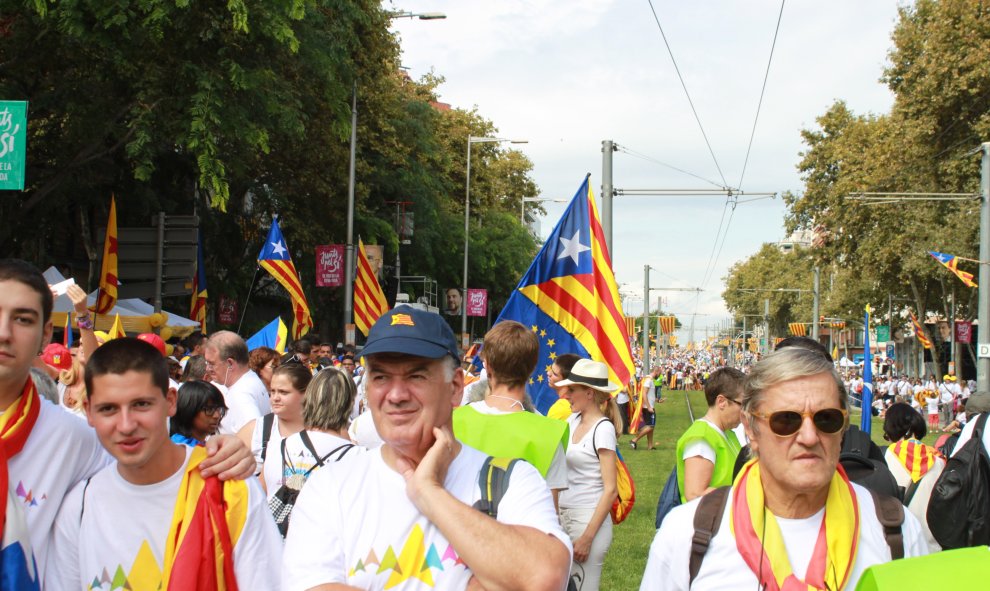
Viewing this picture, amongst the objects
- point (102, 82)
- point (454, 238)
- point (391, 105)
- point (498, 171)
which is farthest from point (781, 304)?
point (102, 82)

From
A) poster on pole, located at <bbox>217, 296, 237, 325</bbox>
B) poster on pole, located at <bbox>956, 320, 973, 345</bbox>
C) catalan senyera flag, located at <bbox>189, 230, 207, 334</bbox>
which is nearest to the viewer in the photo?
catalan senyera flag, located at <bbox>189, 230, 207, 334</bbox>

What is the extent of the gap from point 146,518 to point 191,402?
5.90 feet

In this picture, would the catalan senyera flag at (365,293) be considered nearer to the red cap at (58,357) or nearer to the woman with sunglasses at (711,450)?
the red cap at (58,357)

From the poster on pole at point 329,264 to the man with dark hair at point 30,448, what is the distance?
23963mm

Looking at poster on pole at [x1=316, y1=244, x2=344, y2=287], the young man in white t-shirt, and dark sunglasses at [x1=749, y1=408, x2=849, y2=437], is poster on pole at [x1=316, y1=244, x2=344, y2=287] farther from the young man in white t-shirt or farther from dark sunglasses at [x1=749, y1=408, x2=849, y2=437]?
dark sunglasses at [x1=749, y1=408, x2=849, y2=437]

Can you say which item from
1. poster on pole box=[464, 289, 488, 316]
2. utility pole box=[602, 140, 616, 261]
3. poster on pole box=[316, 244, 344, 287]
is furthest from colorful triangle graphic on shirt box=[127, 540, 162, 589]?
poster on pole box=[464, 289, 488, 316]

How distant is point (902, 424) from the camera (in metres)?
7.56

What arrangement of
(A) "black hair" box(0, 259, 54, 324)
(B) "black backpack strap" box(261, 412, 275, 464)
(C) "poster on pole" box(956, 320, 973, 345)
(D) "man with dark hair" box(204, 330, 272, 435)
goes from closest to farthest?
1. (A) "black hair" box(0, 259, 54, 324)
2. (B) "black backpack strap" box(261, 412, 275, 464)
3. (D) "man with dark hair" box(204, 330, 272, 435)
4. (C) "poster on pole" box(956, 320, 973, 345)

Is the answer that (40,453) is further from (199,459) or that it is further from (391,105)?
(391,105)

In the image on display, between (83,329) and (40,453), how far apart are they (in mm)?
2162

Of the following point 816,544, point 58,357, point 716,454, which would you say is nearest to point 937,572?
point 816,544

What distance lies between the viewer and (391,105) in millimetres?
31312

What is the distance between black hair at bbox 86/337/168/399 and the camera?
3.05 m

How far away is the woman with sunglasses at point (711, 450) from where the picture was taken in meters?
5.23
